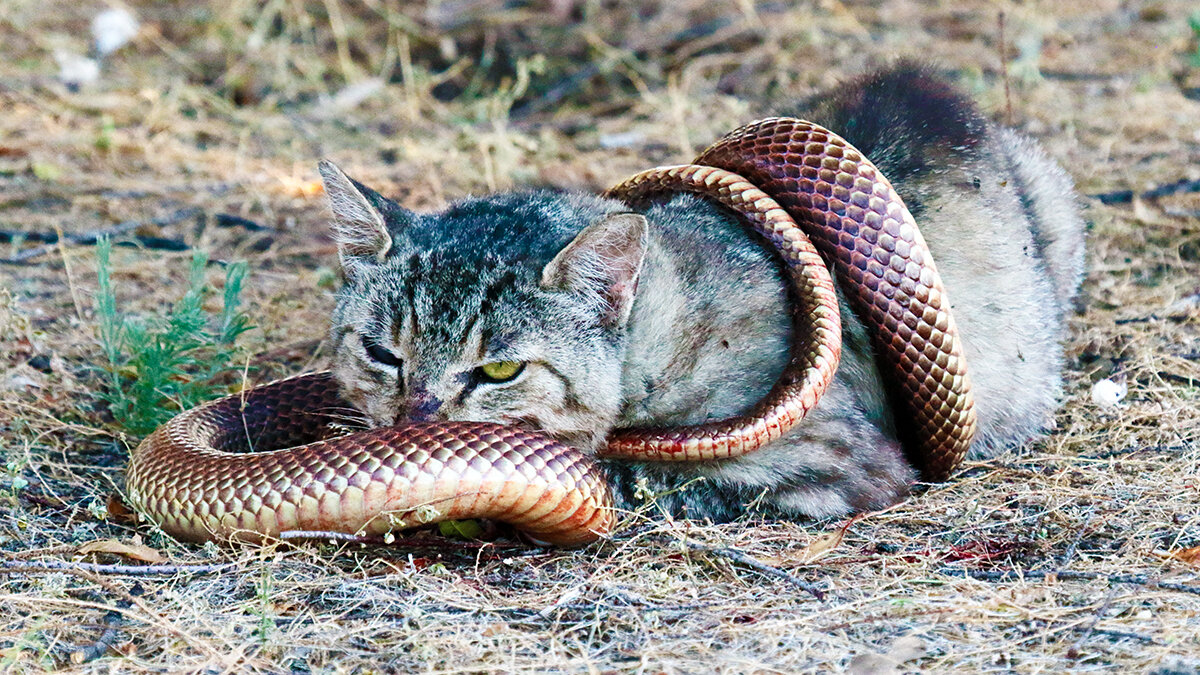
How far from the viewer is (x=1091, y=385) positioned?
5238 millimetres

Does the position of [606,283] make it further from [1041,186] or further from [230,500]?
[1041,186]

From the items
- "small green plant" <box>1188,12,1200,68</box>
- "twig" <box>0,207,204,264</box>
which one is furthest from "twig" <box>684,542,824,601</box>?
"small green plant" <box>1188,12,1200,68</box>

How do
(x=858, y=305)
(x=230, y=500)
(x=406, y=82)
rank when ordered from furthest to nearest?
1. (x=406, y=82)
2. (x=858, y=305)
3. (x=230, y=500)

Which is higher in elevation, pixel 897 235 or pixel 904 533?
pixel 897 235

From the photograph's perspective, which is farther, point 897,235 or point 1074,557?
point 897,235

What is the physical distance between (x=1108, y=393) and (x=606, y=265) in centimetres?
248

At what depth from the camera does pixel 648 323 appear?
13.4ft

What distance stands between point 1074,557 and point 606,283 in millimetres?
1721

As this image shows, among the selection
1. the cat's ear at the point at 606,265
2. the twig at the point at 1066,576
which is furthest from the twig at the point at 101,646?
the twig at the point at 1066,576

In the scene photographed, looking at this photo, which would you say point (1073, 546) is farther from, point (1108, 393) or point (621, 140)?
point (621, 140)

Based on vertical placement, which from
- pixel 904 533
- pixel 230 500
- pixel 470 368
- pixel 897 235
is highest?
pixel 897 235

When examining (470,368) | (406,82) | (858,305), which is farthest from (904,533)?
(406,82)

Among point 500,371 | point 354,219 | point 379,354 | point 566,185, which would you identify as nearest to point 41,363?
point 354,219

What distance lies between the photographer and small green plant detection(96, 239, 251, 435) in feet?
15.4
